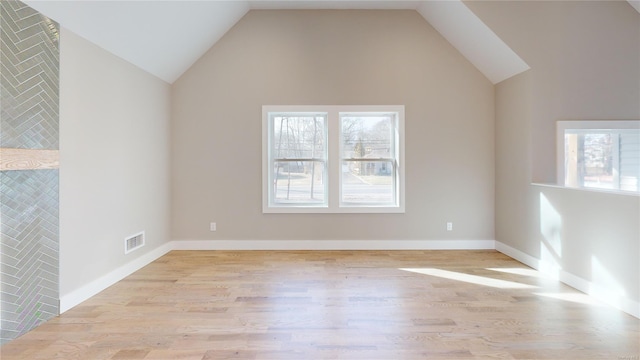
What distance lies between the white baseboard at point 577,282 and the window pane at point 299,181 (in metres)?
2.70

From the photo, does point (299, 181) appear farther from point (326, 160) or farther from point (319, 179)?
point (326, 160)

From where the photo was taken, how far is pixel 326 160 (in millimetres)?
5066

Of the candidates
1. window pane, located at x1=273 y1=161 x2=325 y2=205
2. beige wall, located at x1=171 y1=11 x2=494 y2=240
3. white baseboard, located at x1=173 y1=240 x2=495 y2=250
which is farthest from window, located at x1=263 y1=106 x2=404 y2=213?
white baseboard, located at x1=173 y1=240 x2=495 y2=250

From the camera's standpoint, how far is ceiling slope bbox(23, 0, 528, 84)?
3.03m

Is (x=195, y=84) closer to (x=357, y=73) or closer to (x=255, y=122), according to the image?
(x=255, y=122)

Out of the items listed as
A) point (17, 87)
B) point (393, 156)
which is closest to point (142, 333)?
point (17, 87)

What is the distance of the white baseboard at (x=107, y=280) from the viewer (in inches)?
116

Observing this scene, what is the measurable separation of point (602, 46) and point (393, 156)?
2771mm

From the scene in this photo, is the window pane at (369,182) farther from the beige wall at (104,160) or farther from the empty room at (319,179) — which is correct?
the beige wall at (104,160)

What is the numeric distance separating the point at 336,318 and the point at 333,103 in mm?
3125

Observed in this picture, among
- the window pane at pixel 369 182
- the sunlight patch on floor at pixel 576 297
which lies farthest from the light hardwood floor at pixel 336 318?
the window pane at pixel 369 182

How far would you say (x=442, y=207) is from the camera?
4.95 meters

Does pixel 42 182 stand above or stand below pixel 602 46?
below

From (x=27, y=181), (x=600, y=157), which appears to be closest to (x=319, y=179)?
(x=27, y=181)
